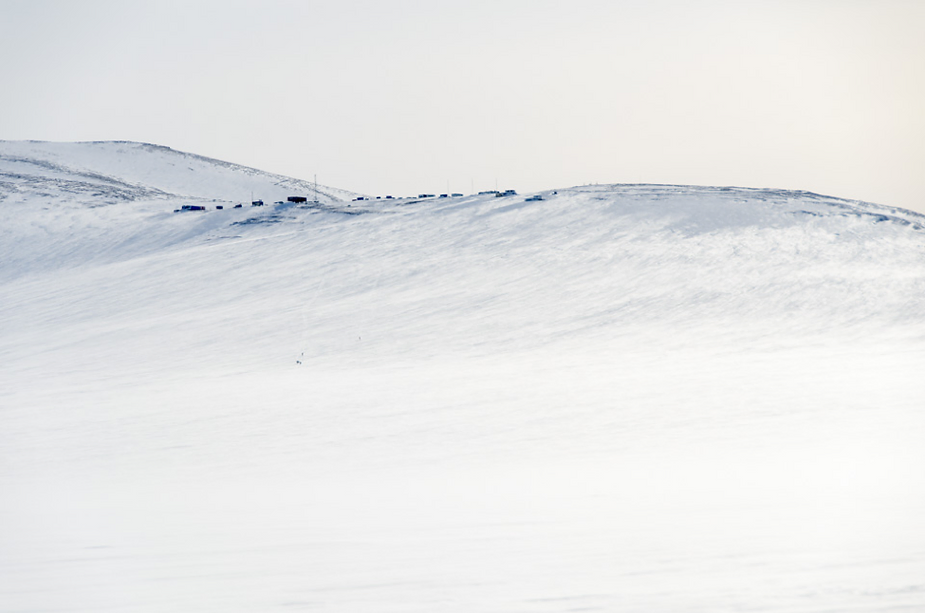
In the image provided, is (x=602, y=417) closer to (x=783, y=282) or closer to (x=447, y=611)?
(x=447, y=611)

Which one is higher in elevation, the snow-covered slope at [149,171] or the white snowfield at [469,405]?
the snow-covered slope at [149,171]

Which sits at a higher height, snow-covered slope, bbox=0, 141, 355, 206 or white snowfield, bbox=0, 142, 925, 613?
snow-covered slope, bbox=0, 141, 355, 206

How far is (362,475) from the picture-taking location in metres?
11.1

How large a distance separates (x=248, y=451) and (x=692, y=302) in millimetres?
12319

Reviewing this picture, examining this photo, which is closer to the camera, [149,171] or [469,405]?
[469,405]

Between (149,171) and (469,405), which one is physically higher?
(149,171)

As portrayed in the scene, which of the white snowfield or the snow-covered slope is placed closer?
the white snowfield

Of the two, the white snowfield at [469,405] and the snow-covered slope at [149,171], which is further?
the snow-covered slope at [149,171]

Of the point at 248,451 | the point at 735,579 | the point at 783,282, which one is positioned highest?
the point at 783,282

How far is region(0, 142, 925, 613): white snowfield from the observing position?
21.6 feet

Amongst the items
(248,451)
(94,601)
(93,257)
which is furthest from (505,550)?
(93,257)

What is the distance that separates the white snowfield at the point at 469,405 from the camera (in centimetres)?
657

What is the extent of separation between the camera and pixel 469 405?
14.7m

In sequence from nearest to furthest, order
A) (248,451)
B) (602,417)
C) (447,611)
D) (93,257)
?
(447,611) → (248,451) → (602,417) → (93,257)
